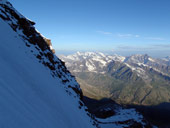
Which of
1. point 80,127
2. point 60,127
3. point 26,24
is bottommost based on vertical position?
point 80,127

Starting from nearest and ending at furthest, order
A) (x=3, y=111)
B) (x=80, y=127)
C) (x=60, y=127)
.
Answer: (x=3, y=111) < (x=60, y=127) < (x=80, y=127)

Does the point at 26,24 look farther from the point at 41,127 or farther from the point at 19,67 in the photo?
the point at 41,127

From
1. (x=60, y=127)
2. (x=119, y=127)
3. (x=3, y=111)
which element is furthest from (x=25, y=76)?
(x=119, y=127)

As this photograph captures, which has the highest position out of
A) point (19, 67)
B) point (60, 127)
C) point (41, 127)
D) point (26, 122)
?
point (19, 67)

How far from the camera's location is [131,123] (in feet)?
158

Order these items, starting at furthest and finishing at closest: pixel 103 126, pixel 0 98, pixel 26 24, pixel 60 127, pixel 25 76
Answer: pixel 103 126, pixel 26 24, pixel 25 76, pixel 60 127, pixel 0 98

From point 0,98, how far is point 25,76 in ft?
30.6

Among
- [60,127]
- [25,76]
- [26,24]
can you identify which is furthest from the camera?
[26,24]

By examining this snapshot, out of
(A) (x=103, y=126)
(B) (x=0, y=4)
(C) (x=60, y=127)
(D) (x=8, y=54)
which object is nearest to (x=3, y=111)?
(C) (x=60, y=127)

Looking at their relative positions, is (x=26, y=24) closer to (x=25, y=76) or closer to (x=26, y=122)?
(x=25, y=76)

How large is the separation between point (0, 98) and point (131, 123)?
51.6 meters

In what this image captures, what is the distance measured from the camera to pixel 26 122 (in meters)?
→ 9.24

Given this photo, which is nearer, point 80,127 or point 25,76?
point 25,76

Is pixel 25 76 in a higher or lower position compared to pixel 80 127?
higher
